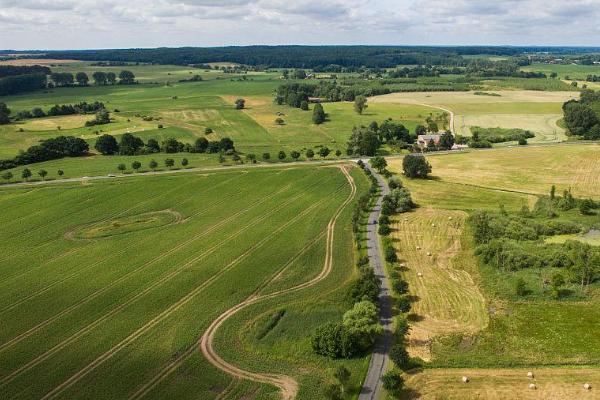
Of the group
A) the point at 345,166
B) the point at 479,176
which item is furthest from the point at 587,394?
the point at 345,166

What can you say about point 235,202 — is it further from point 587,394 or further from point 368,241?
point 587,394

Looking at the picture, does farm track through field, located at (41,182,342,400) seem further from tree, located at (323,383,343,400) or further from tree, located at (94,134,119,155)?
tree, located at (94,134,119,155)

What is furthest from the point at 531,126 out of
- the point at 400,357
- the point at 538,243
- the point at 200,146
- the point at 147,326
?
the point at 147,326

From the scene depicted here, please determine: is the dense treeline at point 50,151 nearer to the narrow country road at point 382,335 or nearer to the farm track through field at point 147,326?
the farm track through field at point 147,326

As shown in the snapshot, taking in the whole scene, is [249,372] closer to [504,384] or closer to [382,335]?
[382,335]

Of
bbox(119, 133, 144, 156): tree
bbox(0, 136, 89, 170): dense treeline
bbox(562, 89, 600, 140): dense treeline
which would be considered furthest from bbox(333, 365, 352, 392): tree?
bbox(562, 89, 600, 140): dense treeline

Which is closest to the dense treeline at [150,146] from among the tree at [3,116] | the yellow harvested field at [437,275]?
the tree at [3,116]
